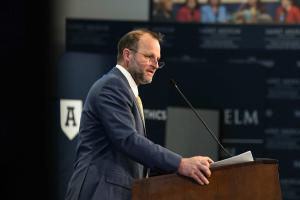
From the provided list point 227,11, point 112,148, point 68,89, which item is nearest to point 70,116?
point 68,89

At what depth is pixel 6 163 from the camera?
5.19m

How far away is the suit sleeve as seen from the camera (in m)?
2.46

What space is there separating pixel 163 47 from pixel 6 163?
1.59 meters

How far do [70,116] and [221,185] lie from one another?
110 inches

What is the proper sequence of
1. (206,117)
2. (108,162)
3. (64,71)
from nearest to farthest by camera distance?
(108,162), (206,117), (64,71)

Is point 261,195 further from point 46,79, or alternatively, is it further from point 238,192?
point 46,79

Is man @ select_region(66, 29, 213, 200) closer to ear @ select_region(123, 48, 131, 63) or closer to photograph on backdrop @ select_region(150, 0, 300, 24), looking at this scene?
ear @ select_region(123, 48, 131, 63)

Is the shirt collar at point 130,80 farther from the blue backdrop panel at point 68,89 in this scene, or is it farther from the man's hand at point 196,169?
the blue backdrop panel at point 68,89

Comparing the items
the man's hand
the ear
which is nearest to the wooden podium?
the man's hand

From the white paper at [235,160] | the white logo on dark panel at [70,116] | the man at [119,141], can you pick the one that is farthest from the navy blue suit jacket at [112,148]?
the white logo on dark panel at [70,116]

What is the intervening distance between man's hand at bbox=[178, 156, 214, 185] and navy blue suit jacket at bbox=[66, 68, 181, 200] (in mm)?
34

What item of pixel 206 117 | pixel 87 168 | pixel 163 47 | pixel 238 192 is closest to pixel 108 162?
pixel 87 168

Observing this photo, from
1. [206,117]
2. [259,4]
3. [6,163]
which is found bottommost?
[6,163]

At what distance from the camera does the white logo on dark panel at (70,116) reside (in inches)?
196
